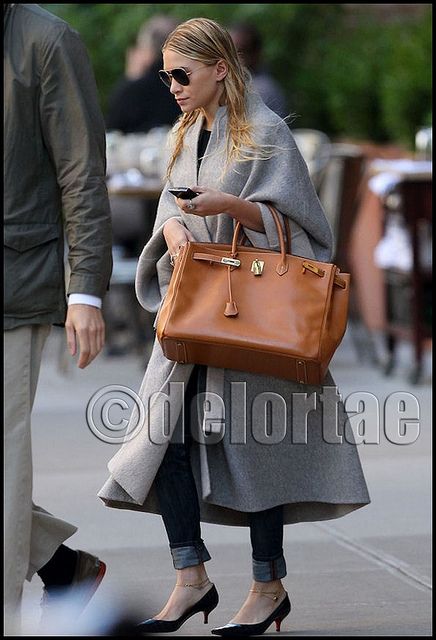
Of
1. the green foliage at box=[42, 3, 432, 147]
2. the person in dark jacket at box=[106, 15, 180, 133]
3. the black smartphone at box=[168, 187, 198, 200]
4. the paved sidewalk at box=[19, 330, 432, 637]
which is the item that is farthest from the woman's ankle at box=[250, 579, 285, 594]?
the green foliage at box=[42, 3, 432, 147]

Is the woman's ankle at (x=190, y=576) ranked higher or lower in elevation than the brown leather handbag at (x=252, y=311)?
lower

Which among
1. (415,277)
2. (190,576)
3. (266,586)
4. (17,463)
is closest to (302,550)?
(266,586)

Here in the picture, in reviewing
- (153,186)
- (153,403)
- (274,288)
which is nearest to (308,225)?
(274,288)

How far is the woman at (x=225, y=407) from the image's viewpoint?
13.4 ft

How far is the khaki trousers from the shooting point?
3727 mm

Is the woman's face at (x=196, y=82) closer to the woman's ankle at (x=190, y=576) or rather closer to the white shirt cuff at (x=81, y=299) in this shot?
the white shirt cuff at (x=81, y=299)

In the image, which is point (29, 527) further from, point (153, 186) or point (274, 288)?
point (153, 186)

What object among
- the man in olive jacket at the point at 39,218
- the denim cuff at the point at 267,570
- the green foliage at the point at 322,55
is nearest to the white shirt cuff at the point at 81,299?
the man in olive jacket at the point at 39,218

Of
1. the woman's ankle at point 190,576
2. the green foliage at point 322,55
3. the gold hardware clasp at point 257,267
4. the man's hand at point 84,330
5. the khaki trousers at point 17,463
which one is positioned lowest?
the green foliage at point 322,55

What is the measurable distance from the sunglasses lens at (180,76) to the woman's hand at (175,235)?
1.29 feet

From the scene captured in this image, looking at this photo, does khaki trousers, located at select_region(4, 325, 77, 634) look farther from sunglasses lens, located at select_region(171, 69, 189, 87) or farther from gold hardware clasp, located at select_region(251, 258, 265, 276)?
sunglasses lens, located at select_region(171, 69, 189, 87)

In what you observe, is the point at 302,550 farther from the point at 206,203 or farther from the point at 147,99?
the point at 147,99

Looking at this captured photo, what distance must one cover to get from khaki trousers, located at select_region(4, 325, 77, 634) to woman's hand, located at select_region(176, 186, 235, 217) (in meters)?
0.52

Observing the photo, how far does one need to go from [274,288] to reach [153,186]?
17.9 ft
